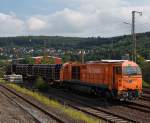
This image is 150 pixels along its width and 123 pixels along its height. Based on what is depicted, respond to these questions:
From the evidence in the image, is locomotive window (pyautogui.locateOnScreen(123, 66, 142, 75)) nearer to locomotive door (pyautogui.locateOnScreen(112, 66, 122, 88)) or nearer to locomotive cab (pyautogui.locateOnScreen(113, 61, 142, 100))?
locomotive cab (pyautogui.locateOnScreen(113, 61, 142, 100))

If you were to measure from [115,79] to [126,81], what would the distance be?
32.3 inches

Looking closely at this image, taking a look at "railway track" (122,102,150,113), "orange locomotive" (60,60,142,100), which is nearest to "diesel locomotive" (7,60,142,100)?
"orange locomotive" (60,60,142,100)

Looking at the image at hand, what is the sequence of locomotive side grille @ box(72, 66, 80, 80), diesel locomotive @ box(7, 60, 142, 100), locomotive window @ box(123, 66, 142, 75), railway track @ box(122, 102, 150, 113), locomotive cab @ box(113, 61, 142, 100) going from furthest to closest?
locomotive side grille @ box(72, 66, 80, 80)
locomotive window @ box(123, 66, 142, 75)
diesel locomotive @ box(7, 60, 142, 100)
locomotive cab @ box(113, 61, 142, 100)
railway track @ box(122, 102, 150, 113)

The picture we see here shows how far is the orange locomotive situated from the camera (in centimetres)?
2973

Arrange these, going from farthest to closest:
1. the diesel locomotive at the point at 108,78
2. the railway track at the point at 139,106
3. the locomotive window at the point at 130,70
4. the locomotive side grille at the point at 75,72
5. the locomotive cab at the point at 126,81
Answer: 1. the locomotive side grille at the point at 75,72
2. the locomotive window at the point at 130,70
3. the diesel locomotive at the point at 108,78
4. the locomotive cab at the point at 126,81
5. the railway track at the point at 139,106

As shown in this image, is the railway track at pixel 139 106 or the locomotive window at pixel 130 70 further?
the locomotive window at pixel 130 70

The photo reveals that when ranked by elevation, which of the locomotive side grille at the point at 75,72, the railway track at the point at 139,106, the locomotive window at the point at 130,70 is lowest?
the railway track at the point at 139,106

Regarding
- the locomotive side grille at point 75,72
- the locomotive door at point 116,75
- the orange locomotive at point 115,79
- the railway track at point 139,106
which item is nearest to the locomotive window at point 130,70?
the orange locomotive at point 115,79

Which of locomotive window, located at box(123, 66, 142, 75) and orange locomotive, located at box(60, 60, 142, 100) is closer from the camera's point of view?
orange locomotive, located at box(60, 60, 142, 100)

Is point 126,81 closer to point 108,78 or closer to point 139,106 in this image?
point 108,78

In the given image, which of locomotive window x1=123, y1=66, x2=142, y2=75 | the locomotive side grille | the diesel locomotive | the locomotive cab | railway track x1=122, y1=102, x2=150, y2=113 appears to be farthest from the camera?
the locomotive side grille

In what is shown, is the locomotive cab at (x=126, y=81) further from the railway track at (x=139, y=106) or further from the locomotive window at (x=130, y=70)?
the railway track at (x=139, y=106)

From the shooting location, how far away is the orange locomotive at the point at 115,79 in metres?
29.7

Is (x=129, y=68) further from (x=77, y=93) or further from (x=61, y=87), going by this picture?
(x=61, y=87)
